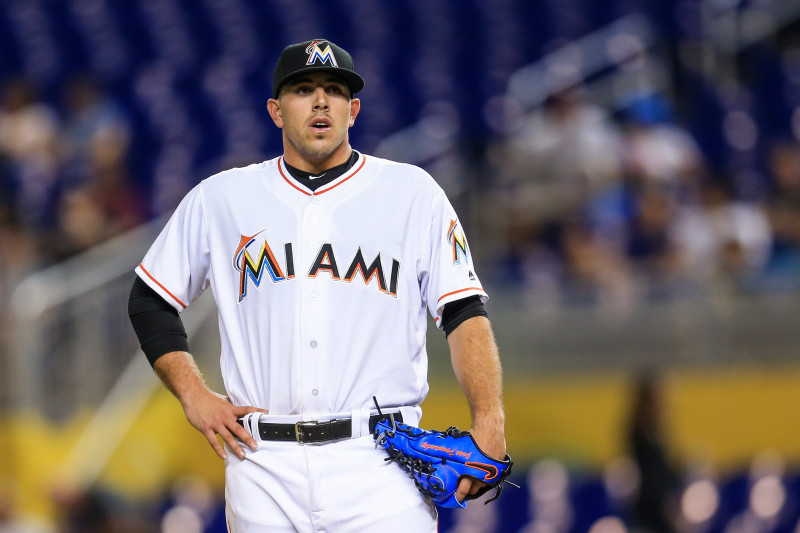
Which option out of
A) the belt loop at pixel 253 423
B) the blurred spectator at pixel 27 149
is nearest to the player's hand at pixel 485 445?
the belt loop at pixel 253 423

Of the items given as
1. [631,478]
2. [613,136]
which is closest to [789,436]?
[631,478]

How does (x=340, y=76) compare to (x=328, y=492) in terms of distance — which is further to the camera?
(x=340, y=76)

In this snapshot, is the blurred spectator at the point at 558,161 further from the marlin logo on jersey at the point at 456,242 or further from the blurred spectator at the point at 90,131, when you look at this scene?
the marlin logo on jersey at the point at 456,242

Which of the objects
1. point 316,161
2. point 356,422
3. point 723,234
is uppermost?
point 316,161

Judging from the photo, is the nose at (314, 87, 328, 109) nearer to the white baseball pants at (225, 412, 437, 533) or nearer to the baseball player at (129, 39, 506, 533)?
the baseball player at (129, 39, 506, 533)

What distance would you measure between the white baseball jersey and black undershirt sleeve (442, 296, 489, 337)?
1.4 inches

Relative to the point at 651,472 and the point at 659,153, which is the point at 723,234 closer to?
the point at 659,153

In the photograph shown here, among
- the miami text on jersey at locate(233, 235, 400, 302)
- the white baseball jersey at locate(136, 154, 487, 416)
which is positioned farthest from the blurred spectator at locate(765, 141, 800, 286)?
the miami text on jersey at locate(233, 235, 400, 302)

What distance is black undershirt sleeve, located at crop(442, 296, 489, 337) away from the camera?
11.0 feet

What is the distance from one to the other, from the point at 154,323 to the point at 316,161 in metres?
0.66

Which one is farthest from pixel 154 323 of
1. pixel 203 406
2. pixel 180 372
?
pixel 203 406

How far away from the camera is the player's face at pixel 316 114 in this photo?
11.2 feet

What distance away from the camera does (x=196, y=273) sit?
3557 mm

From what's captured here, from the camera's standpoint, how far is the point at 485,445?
3.17m
